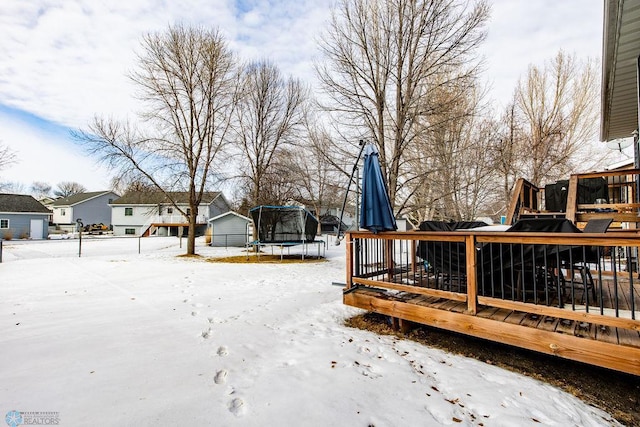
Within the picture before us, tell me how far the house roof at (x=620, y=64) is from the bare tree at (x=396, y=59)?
125 inches

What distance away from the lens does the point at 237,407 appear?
86.0 inches

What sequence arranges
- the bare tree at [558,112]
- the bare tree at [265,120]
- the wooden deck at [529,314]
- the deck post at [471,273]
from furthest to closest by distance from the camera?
the bare tree at [265,120] → the bare tree at [558,112] → the deck post at [471,273] → the wooden deck at [529,314]

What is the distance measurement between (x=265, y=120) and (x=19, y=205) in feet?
79.4

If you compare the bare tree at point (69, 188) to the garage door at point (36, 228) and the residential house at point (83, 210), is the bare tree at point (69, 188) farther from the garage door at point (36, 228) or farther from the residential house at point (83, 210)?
the garage door at point (36, 228)

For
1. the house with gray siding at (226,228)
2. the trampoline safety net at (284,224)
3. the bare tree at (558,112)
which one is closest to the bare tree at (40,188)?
the house with gray siding at (226,228)

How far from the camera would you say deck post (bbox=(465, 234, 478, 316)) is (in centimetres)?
324

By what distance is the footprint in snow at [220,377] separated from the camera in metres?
2.54

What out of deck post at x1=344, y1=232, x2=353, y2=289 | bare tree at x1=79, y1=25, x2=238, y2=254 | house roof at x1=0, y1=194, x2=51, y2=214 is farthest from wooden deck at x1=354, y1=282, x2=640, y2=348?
house roof at x1=0, y1=194, x2=51, y2=214

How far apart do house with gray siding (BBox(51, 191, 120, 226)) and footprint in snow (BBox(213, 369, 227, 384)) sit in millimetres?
40096

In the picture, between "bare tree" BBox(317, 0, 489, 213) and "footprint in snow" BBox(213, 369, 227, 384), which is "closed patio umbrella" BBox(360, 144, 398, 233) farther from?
"bare tree" BBox(317, 0, 489, 213)

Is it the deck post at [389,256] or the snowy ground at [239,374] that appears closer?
the snowy ground at [239,374]

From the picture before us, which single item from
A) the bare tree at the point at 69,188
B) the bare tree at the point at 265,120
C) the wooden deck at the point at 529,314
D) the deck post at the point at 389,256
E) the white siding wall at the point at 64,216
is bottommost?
the wooden deck at the point at 529,314

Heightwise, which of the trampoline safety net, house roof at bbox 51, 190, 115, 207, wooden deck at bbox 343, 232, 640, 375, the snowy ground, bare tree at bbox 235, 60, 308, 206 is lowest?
the snowy ground

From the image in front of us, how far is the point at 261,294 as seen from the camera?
5.87 m
